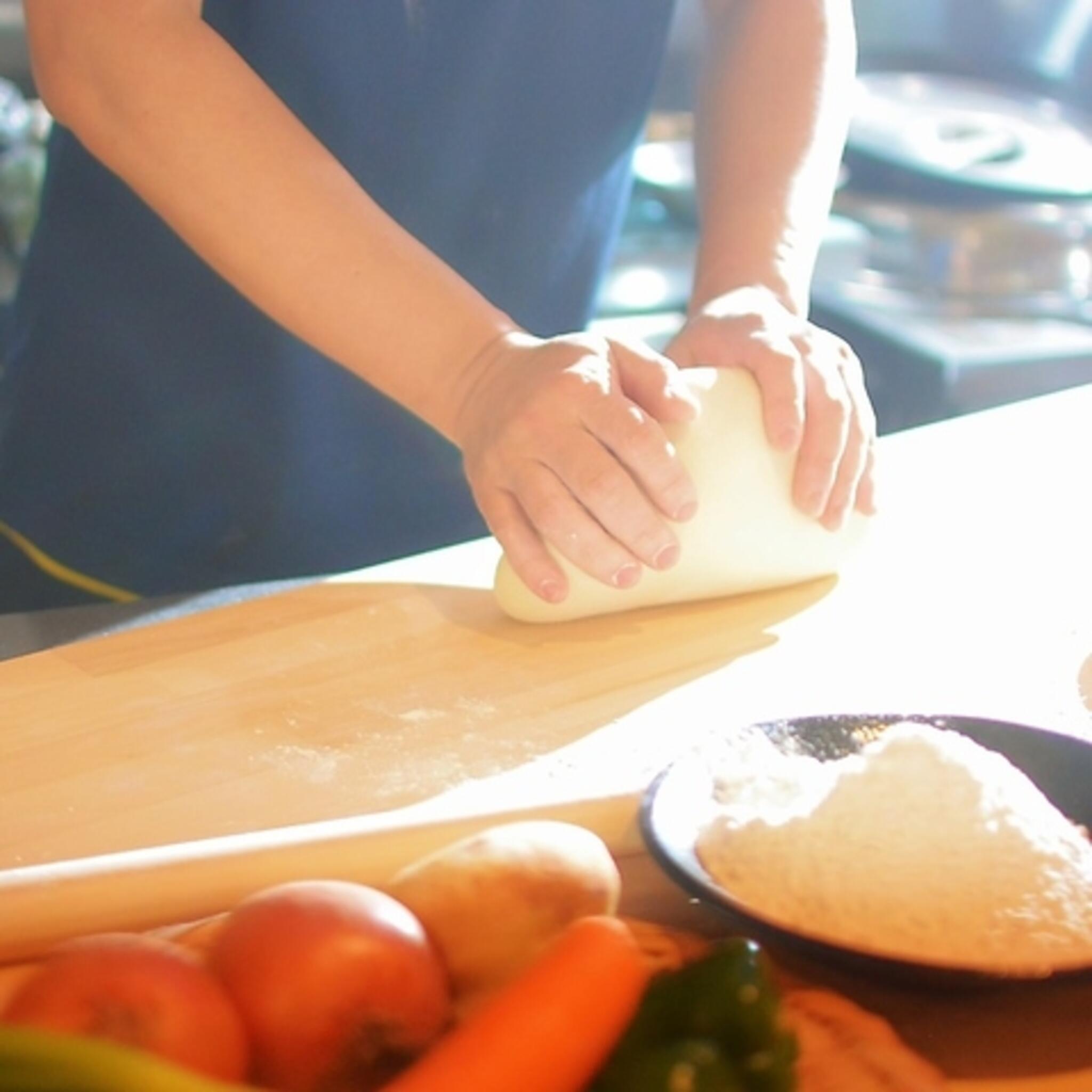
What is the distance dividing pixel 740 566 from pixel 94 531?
0.54 meters

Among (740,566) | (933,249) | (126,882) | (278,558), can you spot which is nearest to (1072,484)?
(740,566)

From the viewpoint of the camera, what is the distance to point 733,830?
663mm

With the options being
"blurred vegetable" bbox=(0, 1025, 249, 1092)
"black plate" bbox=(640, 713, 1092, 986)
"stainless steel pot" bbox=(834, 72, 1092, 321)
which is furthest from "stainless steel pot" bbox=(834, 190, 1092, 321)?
"blurred vegetable" bbox=(0, 1025, 249, 1092)

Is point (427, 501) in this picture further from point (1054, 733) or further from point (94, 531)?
point (1054, 733)

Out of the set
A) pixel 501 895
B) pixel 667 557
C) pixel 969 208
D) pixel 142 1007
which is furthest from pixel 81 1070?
pixel 969 208

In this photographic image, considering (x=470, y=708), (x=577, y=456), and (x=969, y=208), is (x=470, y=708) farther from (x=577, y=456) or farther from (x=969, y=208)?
(x=969, y=208)

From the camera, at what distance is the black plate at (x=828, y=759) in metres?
0.60

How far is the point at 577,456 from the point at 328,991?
0.50 m

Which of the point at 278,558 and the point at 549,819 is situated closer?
the point at 549,819

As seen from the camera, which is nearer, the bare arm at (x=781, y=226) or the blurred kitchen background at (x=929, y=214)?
the bare arm at (x=781, y=226)

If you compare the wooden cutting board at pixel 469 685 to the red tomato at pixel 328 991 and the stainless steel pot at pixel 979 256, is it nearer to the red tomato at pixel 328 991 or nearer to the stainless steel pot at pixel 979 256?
the red tomato at pixel 328 991

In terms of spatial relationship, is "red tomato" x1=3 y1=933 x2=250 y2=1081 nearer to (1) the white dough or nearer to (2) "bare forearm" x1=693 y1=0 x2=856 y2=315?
(1) the white dough

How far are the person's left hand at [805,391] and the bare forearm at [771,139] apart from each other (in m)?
0.09

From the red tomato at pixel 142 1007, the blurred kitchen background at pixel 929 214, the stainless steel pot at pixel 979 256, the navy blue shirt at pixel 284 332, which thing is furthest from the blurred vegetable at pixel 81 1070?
the stainless steel pot at pixel 979 256
